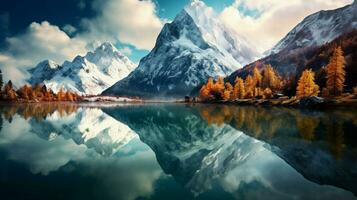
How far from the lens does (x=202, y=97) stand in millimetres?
198875

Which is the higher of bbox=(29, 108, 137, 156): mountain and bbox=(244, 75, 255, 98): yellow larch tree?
bbox=(244, 75, 255, 98): yellow larch tree

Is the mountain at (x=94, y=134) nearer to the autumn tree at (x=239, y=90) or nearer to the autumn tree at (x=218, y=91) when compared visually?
the autumn tree at (x=239, y=90)

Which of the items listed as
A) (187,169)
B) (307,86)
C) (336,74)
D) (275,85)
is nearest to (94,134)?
(187,169)

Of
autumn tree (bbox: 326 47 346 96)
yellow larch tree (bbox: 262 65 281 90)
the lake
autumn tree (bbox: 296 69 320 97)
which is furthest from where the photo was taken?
yellow larch tree (bbox: 262 65 281 90)

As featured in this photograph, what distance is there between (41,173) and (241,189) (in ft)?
48.5

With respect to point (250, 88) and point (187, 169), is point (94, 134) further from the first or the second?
point (250, 88)

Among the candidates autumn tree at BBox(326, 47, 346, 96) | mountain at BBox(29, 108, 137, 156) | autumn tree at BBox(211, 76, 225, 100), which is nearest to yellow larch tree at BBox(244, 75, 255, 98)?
autumn tree at BBox(211, 76, 225, 100)

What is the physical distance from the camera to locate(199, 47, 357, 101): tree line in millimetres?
96312

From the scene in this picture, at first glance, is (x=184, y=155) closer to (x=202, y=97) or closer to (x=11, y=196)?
(x=11, y=196)

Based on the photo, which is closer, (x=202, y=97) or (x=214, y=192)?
(x=214, y=192)

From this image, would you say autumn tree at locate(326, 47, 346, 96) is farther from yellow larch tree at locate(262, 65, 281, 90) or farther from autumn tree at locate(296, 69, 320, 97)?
yellow larch tree at locate(262, 65, 281, 90)

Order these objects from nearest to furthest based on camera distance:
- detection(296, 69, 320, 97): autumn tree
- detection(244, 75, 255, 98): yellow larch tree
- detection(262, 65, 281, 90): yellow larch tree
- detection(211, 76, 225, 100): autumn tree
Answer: detection(296, 69, 320, 97): autumn tree < detection(244, 75, 255, 98): yellow larch tree < detection(262, 65, 281, 90): yellow larch tree < detection(211, 76, 225, 100): autumn tree

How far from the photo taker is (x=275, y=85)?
154625mm

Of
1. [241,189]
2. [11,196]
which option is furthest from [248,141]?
[11,196]
